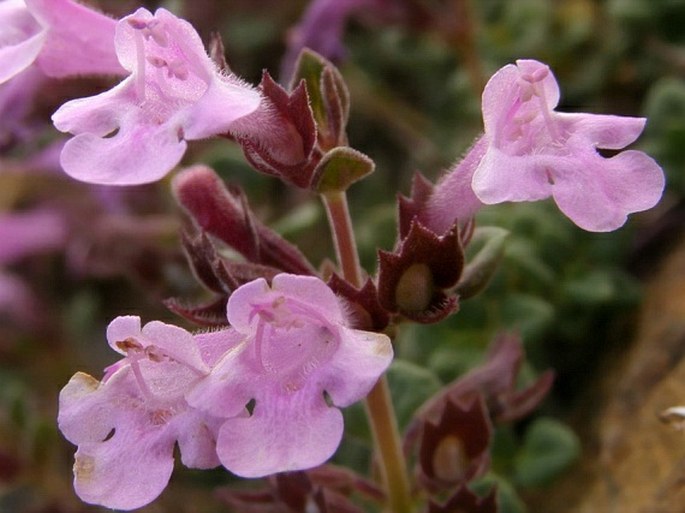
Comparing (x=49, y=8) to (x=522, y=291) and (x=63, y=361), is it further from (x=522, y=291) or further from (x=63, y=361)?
(x=63, y=361)

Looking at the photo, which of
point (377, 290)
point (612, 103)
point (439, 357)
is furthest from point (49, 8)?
point (612, 103)

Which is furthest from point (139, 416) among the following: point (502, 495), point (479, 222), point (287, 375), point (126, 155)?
point (479, 222)

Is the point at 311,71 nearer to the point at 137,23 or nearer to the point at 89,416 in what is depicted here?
the point at 137,23

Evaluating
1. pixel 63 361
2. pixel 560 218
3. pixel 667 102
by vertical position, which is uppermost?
pixel 667 102

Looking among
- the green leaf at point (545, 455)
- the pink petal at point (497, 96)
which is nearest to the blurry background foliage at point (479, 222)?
the green leaf at point (545, 455)

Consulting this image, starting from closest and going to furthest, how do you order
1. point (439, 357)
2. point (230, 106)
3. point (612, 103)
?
1. point (230, 106)
2. point (439, 357)
3. point (612, 103)

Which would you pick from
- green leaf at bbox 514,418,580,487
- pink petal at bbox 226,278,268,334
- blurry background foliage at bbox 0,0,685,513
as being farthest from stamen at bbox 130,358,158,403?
green leaf at bbox 514,418,580,487
